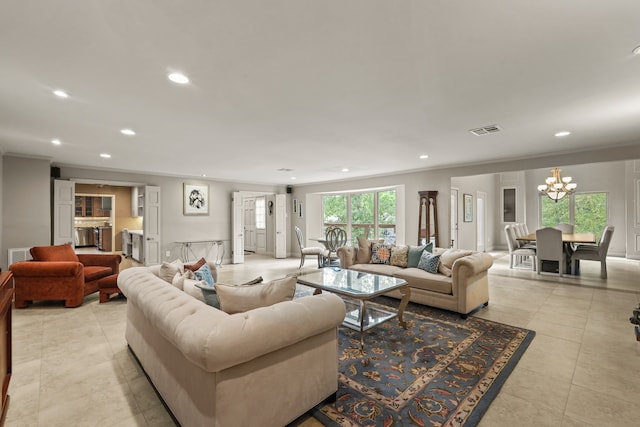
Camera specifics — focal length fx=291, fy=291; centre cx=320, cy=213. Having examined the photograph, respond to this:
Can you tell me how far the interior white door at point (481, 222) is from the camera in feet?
30.8

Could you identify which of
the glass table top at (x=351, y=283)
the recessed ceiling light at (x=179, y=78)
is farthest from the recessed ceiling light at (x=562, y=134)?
the recessed ceiling light at (x=179, y=78)

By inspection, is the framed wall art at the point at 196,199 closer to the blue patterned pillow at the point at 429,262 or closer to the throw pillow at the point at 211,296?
the blue patterned pillow at the point at 429,262

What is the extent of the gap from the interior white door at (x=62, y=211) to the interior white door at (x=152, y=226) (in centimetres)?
135

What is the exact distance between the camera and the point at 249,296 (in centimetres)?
190

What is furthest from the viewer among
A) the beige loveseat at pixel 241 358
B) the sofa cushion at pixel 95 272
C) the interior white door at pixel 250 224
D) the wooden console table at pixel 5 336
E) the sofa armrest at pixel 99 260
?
the interior white door at pixel 250 224

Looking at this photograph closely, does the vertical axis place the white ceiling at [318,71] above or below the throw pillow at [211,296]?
above

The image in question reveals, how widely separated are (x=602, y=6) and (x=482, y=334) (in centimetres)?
283

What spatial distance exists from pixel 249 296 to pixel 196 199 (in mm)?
6586


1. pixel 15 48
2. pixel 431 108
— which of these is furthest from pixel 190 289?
pixel 431 108

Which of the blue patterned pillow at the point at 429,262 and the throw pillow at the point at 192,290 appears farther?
the blue patterned pillow at the point at 429,262

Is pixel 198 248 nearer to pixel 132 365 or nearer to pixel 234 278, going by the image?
pixel 234 278

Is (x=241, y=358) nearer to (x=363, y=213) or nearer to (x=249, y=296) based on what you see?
(x=249, y=296)

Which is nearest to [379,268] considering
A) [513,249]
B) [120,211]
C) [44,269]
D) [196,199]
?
[513,249]

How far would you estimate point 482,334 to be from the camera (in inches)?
121
